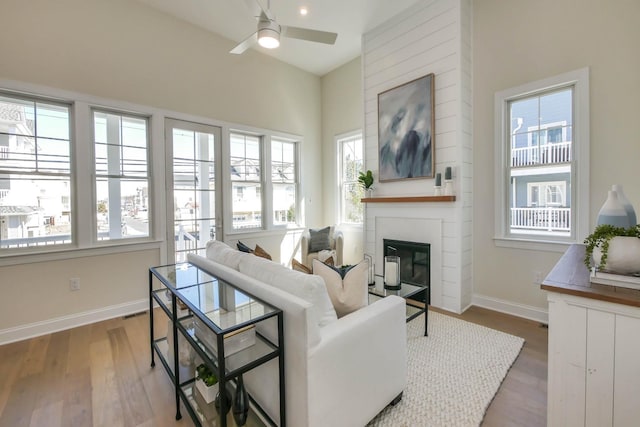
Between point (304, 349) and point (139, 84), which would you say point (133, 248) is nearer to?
point (139, 84)

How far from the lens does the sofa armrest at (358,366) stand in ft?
4.17

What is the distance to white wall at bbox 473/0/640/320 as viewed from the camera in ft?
7.89

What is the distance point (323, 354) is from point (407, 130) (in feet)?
10.2

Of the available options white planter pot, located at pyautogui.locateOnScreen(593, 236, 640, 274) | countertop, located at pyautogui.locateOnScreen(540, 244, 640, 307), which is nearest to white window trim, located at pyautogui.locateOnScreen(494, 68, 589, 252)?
countertop, located at pyautogui.locateOnScreen(540, 244, 640, 307)

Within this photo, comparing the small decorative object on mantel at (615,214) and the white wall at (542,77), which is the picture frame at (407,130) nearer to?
the white wall at (542,77)

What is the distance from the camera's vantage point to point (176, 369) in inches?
65.6

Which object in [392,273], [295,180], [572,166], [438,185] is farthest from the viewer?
[295,180]

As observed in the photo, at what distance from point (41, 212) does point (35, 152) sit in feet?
2.01

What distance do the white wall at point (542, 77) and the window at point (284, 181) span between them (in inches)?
116

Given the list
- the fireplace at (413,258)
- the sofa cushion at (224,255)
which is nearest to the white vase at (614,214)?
the fireplace at (413,258)

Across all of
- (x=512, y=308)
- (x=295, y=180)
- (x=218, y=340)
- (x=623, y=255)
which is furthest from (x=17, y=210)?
(x=512, y=308)

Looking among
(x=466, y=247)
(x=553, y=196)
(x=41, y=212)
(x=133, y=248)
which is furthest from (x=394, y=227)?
(x=41, y=212)

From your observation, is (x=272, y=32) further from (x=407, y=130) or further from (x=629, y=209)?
(x=629, y=209)

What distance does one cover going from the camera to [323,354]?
1.27m
